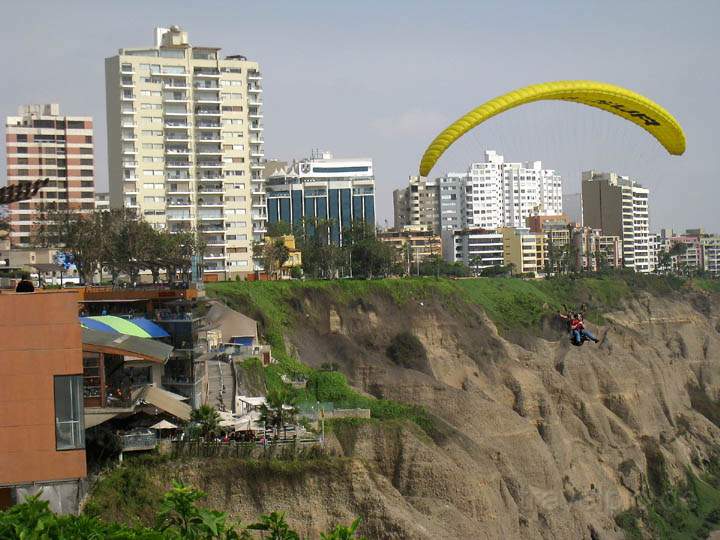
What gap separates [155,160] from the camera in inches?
3438

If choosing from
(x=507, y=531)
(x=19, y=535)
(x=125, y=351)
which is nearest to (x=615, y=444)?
(x=507, y=531)

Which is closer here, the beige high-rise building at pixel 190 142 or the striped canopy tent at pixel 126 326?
the striped canopy tent at pixel 126 326

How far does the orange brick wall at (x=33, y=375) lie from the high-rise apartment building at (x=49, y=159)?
73081 mm

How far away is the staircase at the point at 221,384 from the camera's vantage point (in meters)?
46.1

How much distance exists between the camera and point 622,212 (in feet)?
543

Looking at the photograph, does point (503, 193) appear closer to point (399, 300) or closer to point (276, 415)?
point (399, 300)

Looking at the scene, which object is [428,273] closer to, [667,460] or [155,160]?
[155,160]

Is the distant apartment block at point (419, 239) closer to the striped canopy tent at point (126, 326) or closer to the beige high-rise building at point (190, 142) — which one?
the beige high-rise building at point (190, 142)

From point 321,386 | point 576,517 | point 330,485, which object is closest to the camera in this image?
point 330,485

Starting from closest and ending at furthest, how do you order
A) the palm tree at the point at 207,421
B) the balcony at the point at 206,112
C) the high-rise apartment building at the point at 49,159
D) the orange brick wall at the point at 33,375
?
1. the orange brick wall at the point at 33,375
2. the palm tree at the point at 207,421
3. the balcony at the point at 206,112
4. the high-rise apartment building at the point at 49,159

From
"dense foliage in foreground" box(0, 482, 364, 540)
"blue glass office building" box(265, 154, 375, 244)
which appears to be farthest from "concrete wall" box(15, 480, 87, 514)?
"blue glass office building" box(265, 154, 375, 244)

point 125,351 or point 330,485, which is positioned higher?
point 125,351

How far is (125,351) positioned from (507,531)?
18.8 metres

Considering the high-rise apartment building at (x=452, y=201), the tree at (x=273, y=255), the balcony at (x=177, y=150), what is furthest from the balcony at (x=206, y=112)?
the high-rise apartment building at (x=452, y=201)
